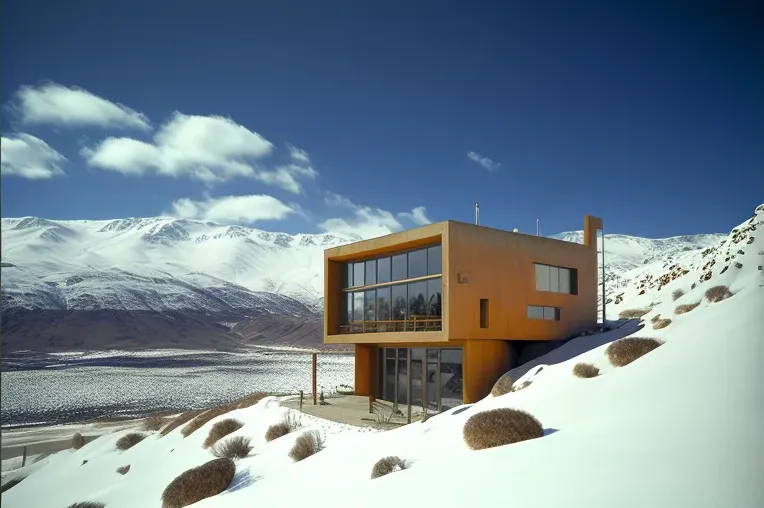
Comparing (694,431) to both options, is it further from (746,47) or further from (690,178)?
(746,47)

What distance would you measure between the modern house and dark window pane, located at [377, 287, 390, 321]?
0.04 metres

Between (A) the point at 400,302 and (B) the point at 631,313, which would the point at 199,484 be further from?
(B) the point at 631,313

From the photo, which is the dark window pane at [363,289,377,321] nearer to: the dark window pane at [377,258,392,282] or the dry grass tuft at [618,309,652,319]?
the dark window pane at [377,258,392,282]

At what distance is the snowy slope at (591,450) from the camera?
754 centimetres

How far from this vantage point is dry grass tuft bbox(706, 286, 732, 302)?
86.3 ft

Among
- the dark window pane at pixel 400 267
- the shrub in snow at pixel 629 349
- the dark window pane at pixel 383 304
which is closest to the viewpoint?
the shrub in snow at pixel 629 349

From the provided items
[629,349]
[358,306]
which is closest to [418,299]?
[358,306]

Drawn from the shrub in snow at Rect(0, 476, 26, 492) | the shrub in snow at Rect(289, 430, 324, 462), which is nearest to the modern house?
the shrub in snow at Rect(289, 430, 324, 462)

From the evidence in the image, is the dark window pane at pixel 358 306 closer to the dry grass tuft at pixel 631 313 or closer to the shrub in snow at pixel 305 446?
the shrub in snow at pixel 305 446

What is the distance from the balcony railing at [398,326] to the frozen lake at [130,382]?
27763mm

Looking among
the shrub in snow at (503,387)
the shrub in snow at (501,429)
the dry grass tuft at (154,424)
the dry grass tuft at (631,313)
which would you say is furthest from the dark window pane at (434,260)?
the dry grass tuft at (631,313)

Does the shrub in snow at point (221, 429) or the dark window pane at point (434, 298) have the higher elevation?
the dark window pane at point (434, 298)

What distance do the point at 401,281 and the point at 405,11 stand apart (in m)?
14.6

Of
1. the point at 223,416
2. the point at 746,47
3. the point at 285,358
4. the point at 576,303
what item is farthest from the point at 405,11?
the point at 285,358
